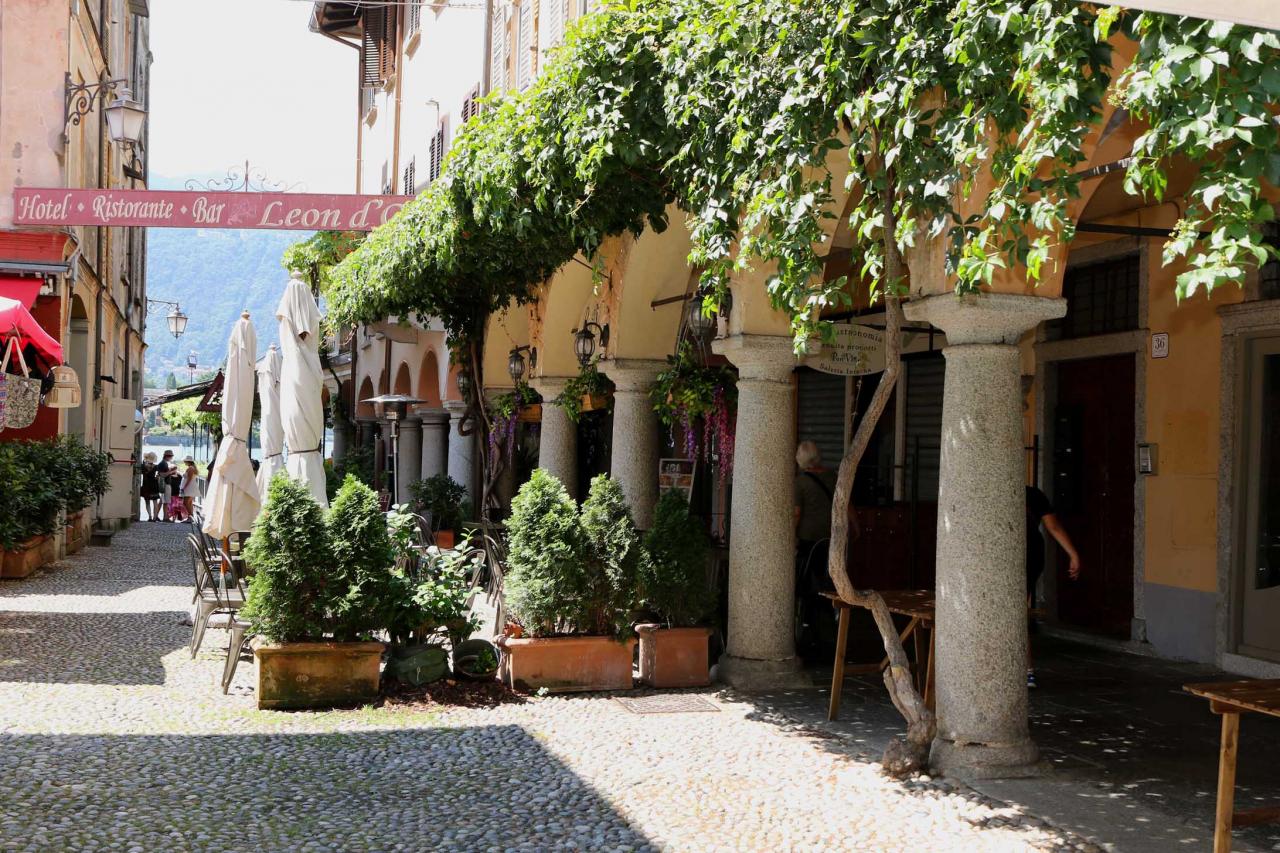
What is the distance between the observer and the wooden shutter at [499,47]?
18.8 meters

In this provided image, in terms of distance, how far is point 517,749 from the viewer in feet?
22.0

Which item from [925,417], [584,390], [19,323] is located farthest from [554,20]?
[19,323]

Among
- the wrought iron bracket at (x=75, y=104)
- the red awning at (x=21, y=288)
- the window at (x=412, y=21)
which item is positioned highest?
the window at (x=412, y=21)

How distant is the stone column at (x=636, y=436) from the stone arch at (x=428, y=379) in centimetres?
1039

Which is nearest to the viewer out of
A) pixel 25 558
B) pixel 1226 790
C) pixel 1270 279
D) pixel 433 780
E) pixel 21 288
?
pixel 1226 790

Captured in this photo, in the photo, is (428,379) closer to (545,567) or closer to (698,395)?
(698,395)

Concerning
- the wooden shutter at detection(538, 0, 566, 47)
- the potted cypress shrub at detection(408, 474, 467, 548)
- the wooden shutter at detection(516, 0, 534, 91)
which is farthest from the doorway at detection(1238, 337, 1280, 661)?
the wooden shutter at detection(516, 0, 534, 91)

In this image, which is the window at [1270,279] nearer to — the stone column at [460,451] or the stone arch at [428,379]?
the stone column at [460,451]

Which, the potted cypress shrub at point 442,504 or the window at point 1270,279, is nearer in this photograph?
the window at point 1270,279

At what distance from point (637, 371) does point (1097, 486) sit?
404cm

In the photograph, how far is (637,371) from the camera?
36.3 ft

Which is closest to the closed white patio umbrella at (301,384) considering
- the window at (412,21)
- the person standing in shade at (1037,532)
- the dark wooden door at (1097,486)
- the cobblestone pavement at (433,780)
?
the cobblestone pavement at (433,780)

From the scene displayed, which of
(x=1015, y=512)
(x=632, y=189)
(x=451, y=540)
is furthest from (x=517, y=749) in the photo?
(x=451, y=540)

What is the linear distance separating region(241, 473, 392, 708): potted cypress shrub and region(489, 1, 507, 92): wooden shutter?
12299 mm
